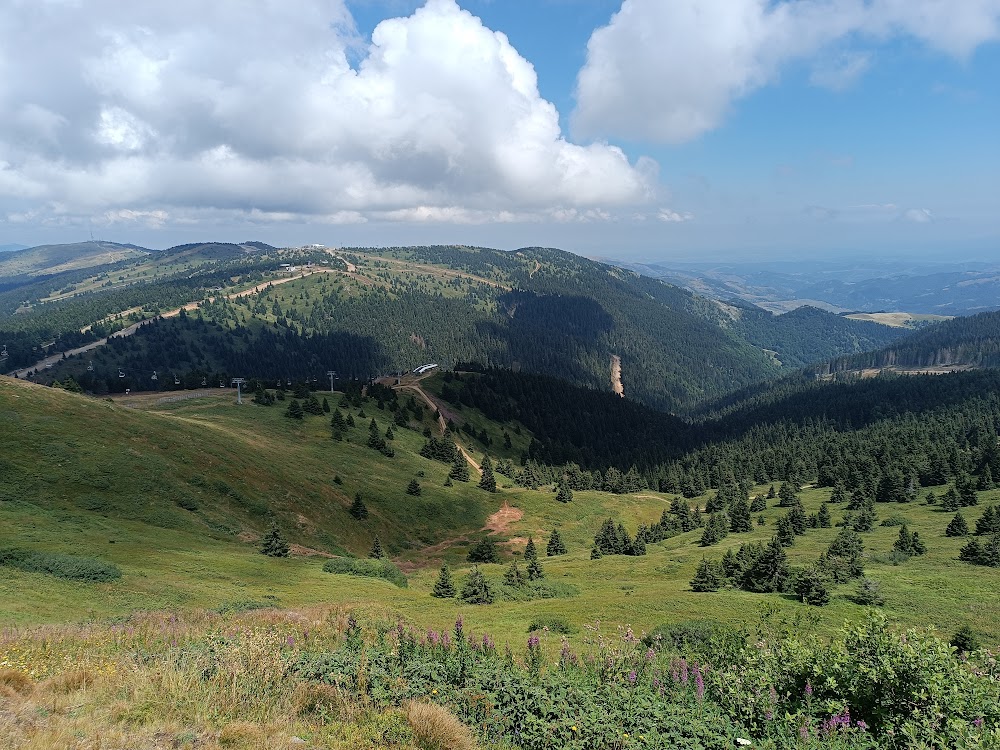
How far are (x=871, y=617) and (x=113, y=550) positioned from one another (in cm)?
3950

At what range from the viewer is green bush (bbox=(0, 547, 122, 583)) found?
84.9ft

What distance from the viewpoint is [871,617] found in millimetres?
10984

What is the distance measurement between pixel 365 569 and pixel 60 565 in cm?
2179

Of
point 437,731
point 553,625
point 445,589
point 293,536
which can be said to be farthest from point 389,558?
point 437,731

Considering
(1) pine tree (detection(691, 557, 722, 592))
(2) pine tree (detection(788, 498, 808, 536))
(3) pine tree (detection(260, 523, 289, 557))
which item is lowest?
(2) pine tree (detection(788, 498, 808, 536))

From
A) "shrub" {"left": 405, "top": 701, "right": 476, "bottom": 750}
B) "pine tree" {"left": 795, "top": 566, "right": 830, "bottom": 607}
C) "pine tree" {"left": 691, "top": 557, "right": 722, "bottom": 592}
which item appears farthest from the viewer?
"pine tree" {"left": 691, "top": 557, "right": 722, "bottom": 592}

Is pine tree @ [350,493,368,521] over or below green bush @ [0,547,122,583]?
below

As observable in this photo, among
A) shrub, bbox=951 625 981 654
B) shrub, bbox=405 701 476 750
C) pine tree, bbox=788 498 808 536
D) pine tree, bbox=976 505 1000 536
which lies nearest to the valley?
pine tree, bbox=976 505 1000 536

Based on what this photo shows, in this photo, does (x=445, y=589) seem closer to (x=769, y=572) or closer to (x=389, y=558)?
(x=769, y=572)

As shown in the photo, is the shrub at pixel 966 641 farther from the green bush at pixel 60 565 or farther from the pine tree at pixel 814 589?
the green bush at pixel 60 565

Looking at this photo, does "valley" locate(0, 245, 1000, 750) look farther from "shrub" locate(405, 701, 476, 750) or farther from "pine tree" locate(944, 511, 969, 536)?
"shrub" locate(405, 701, 476, 750)

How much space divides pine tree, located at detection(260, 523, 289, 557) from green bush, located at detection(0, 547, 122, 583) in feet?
54.0

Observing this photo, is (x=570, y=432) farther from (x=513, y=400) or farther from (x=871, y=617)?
(x=871, y=617)

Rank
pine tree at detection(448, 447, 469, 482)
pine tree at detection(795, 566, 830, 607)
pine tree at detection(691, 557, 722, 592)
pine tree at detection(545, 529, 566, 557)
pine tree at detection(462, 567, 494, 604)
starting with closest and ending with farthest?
pine tree at detection(795, 566, 830, 607) < pine tree at detection(691, 557, 722, 592) < pine tree at detection(462, 567, 494, 604) < pine tree at detection(545, 529, 566, 557) < pine tree at detection(448, 447, 469, 482)
